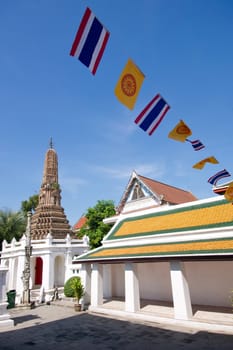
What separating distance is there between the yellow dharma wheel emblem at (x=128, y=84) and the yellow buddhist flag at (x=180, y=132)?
2.34 metres

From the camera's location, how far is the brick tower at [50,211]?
3200cm

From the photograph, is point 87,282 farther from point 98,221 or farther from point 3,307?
point 98,221

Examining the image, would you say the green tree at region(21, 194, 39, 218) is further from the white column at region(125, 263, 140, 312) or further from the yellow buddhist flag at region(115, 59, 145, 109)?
the yellow buddhist flag at region(115, 59, 145, 109)

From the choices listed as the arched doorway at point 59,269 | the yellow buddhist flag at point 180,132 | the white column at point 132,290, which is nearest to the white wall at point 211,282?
the white column at point 132,290

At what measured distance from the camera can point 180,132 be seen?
7562 mm

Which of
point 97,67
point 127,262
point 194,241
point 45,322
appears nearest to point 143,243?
point 127,262

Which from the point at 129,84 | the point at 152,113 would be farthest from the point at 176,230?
the point at 129,84

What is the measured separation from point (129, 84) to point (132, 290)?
9.83 m

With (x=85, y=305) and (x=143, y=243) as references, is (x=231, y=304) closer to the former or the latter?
(x=143, y=243)

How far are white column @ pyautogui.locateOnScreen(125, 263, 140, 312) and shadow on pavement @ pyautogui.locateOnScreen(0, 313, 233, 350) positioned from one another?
102 centimetres

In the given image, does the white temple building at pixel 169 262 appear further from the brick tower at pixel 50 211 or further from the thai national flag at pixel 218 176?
the brick tower at pixel 50 211

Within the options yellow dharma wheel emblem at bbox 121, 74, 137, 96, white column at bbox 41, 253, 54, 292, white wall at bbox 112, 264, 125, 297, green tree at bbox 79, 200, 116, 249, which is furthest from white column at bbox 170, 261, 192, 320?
white column at bbox 41, 253, 54, 292

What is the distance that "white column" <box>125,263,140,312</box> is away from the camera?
1184 cm

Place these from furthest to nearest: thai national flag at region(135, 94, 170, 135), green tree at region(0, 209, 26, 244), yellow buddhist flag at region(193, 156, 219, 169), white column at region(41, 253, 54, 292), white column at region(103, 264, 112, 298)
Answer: green tree at region(0, 209, 26, 244) → white column at region(41, 253, 54, 292) → white column at region(103, 264, 112, 298) → yellow buddhist flag at region(193, 156, 219, 169) → thai national flag at region(135, 94, 170, 135)
